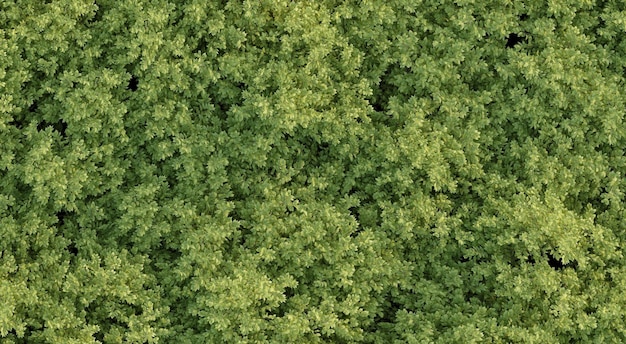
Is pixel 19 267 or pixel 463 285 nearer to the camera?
pixel 19 267

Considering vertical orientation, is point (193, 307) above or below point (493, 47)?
below

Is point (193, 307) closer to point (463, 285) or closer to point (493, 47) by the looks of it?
point (463, 285)

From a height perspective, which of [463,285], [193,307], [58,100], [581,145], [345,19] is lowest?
[193,307]

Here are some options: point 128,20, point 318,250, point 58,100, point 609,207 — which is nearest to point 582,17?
point 609,207

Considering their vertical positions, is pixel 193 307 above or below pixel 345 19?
below

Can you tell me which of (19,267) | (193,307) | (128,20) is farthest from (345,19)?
(19,267)

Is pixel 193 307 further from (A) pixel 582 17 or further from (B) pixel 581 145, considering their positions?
(A) pixel 582 17
